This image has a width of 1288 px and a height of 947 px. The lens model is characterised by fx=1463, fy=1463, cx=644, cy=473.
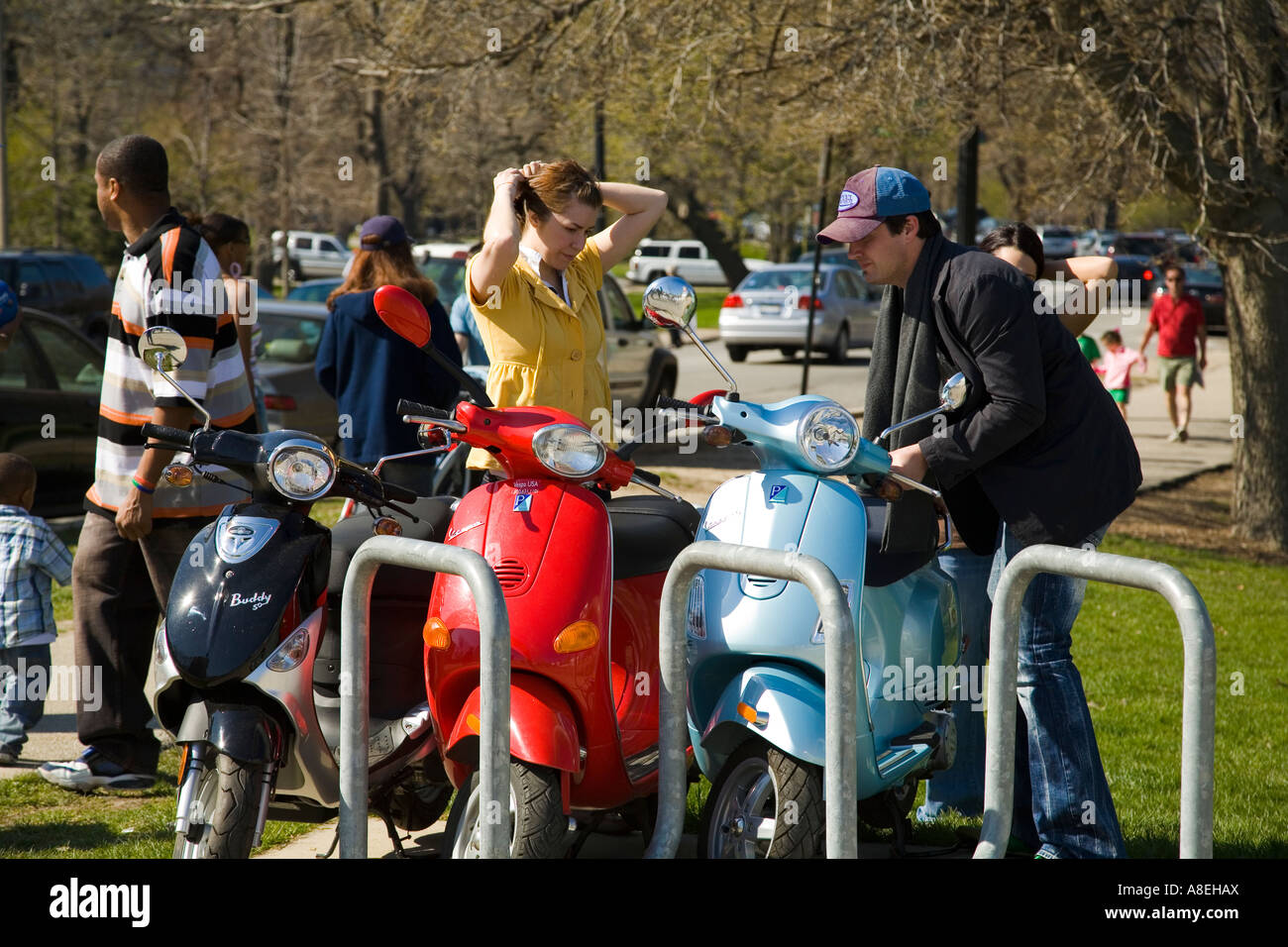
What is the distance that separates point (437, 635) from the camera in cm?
353

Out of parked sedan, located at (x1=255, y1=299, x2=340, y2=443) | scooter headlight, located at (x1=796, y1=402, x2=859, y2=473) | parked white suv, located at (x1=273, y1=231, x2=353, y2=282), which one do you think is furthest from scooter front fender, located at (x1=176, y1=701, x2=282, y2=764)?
parked white suv, located at (x1=273, y1=231, x2=353, y2=282)

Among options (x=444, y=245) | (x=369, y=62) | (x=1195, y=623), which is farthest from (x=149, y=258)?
(x=444, y=245)

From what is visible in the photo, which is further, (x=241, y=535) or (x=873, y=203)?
(x=873, y=203)

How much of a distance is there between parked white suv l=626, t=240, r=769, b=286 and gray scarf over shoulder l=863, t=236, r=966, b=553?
43308mm

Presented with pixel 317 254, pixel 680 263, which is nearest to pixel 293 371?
pixel 317 254

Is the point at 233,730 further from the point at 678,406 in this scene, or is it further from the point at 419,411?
the point at 678,406

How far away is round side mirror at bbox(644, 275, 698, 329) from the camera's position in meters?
3.77

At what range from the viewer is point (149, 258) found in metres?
4.77

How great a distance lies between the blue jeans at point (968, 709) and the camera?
4.62m

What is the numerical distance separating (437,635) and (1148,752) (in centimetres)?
334
